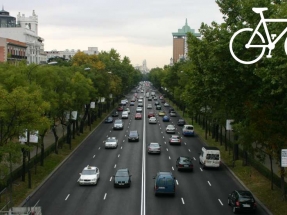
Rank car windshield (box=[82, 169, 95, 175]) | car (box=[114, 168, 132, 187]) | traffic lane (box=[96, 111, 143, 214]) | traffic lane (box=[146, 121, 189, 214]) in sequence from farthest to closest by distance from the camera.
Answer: car windshield (box=[82, 169, 95, 175]), car (box=[114, 168, 132, 187]), traffic lane (box=[96, 111, 143, 214]), traffic lane (box=[146, 121, 189, 214])

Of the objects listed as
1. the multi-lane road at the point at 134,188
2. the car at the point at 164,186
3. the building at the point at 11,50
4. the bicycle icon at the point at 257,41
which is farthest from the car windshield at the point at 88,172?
the building at the point at 11,50

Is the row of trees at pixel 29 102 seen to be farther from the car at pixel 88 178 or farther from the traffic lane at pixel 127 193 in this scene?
the traffic lane at pixel 127 193

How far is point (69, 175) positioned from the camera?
40.3 meters

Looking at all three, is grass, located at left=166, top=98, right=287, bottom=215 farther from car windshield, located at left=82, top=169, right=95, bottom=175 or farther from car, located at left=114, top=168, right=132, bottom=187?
car windshield, located at left=82, top=169, right=95, bottom=175

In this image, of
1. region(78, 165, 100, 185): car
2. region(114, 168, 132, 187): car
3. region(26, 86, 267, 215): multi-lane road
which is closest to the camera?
region(26, 86, 267, 215): multi-lane road

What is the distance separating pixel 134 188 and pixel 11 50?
73.3m

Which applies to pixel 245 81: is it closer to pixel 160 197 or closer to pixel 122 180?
pixel 160 197

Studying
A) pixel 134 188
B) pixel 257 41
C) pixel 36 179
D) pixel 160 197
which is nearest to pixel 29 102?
pixel 160 197

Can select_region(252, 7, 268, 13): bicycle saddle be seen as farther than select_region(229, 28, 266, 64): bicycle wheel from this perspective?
No

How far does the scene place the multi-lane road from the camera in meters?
29.5

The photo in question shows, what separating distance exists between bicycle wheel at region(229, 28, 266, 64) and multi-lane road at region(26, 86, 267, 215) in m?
10.1

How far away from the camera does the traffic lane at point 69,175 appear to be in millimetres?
32094

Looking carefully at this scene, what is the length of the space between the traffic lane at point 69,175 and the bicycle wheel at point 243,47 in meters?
15.1

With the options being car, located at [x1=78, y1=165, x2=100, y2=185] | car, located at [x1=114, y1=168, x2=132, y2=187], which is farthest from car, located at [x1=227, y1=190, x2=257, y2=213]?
car, located at [x1=78, y1=165, x2=100, y2=185]
